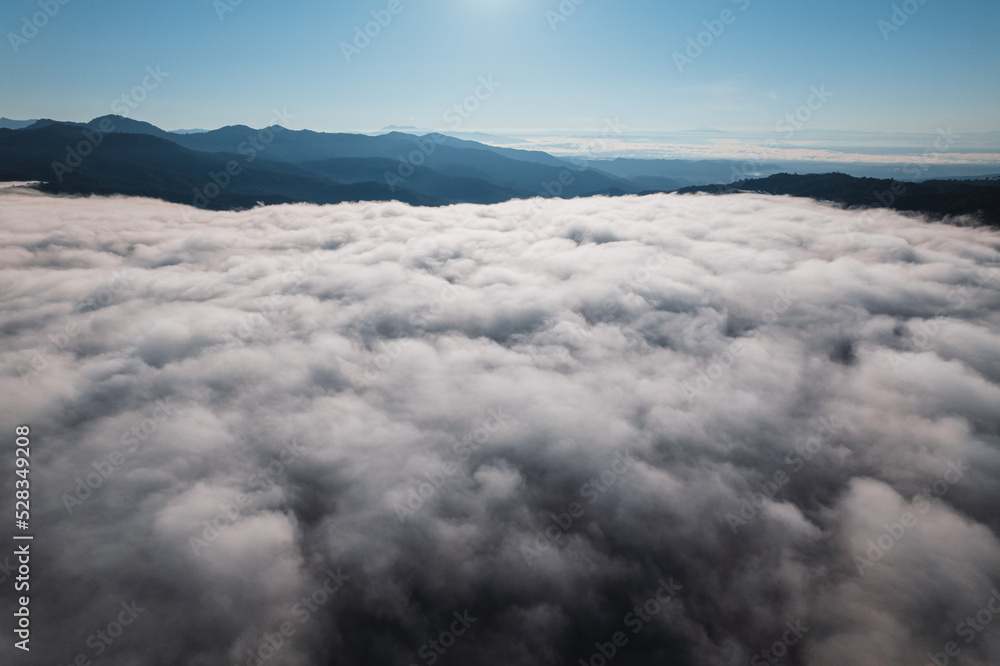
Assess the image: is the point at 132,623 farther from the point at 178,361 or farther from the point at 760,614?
the point at 760,614

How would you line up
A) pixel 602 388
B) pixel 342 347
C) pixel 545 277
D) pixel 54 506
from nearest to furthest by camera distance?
pixel 54 506 < pixel 602 388 < pixel 342 347 < pixel 545 277

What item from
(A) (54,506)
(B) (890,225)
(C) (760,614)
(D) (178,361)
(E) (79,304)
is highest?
(B) (890,225)

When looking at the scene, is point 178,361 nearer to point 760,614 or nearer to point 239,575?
point 239,575

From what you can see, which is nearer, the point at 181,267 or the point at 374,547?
the point at 374,547

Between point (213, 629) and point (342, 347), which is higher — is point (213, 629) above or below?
below

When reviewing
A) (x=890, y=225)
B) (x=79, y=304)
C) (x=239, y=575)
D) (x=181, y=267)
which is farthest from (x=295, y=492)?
(x=890, y=225)

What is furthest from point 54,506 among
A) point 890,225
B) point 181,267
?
point 890,225

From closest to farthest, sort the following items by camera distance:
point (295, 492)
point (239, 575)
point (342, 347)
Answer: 1. point (239, 575)
2. point (295, 492)
3. point (342, 347)

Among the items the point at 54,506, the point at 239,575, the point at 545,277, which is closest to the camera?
the point at 239,575

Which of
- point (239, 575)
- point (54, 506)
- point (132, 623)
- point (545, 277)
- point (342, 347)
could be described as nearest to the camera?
point (132, 623)
